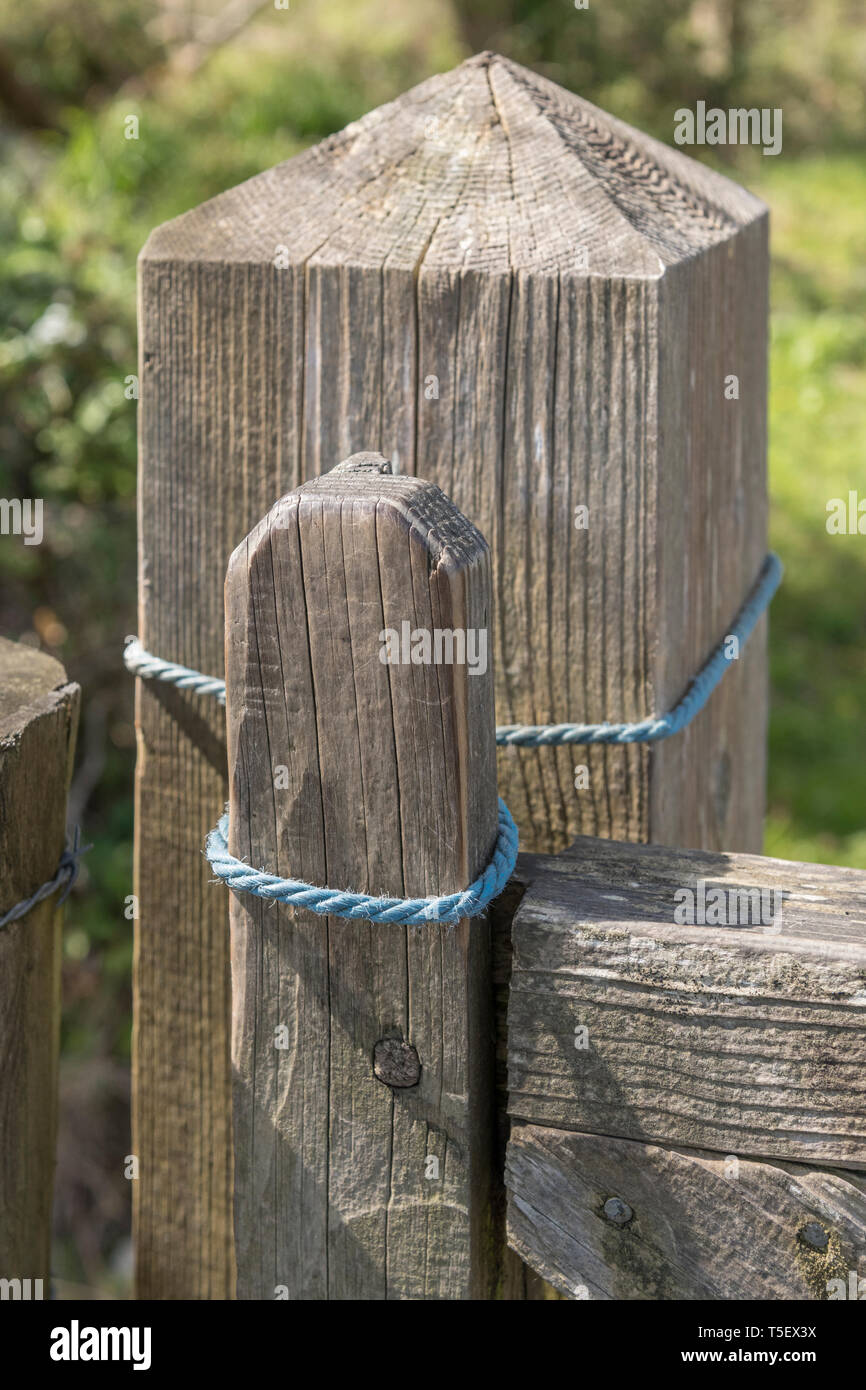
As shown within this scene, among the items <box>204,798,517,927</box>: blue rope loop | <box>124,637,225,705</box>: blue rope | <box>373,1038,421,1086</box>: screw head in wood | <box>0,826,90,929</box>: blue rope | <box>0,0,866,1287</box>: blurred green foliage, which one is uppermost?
<box>0,0,866,1287</box>: blurred green foliage

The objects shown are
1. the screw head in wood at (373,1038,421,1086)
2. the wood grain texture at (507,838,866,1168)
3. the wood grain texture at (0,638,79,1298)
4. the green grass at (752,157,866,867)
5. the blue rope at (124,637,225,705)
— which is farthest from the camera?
the green grass at (752,157,866,867)

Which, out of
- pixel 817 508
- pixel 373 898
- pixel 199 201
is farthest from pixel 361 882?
pixel 199 201

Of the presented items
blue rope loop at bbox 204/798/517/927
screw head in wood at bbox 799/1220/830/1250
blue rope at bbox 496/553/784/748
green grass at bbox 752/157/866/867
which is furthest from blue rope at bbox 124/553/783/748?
green grass at bbox 752/157/866/867

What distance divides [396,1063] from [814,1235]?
38 cm

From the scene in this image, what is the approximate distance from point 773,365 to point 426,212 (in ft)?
21.2

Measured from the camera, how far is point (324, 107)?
9.05 metres

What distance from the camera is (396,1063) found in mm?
1219

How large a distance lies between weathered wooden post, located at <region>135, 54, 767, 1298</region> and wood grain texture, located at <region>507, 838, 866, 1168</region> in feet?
1.14

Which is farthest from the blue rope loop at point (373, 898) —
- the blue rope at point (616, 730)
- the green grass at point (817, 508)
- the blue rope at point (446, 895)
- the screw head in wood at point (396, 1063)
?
the green grass at point (817, 508)

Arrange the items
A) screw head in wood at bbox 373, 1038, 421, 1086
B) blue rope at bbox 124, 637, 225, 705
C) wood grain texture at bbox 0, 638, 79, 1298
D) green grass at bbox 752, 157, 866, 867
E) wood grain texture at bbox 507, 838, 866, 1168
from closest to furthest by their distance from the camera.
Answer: wood grain texture at bbox 507, 838, 866, 1168 → screw head in wood at bbox 373, 1038, 421, 1086 → wood grain texture at bbox 0, 638, 79, 1298 → blue rope at bbox 124, 637, 225, 705 → green grass at bbox 752, 157, 866, 867

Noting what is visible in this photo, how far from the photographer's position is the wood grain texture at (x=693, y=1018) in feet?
3.60

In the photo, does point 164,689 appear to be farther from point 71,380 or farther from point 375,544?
point 71,380

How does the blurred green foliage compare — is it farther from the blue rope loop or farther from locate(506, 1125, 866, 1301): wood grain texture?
locate(506, 1125, 866, 1301): wood grain texture

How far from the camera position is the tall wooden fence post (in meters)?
1.11
